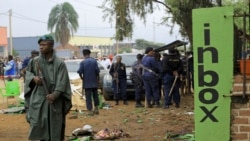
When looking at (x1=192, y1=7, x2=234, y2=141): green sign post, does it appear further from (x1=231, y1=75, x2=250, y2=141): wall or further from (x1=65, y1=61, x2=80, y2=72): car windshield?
(x1=65, y1=61, x2=80, y2=72): car windshield

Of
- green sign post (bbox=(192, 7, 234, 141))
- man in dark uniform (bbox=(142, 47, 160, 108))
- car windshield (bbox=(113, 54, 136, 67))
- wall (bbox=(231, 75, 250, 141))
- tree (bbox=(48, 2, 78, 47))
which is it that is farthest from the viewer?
tree (bbox=(48, 2, 78, 47))

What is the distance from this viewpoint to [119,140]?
7633 mm

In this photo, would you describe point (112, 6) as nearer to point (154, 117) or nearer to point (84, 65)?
point (84, 65)

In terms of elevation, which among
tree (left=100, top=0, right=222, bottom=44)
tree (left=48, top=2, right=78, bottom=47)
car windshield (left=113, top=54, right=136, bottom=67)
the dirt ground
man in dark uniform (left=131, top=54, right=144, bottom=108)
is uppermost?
tree (left=48, top=2, right=78, bottom=47)

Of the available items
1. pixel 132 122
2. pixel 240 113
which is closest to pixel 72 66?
pixel 132 122

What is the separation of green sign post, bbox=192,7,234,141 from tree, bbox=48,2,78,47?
63931mm

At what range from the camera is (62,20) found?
6738cm

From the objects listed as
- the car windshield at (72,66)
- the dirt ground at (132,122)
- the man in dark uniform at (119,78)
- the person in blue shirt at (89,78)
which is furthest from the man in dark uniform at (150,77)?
the car windshield at (72,66)

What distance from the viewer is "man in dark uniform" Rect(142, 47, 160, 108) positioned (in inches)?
488

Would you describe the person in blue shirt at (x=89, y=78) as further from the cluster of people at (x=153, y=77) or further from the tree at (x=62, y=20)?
the tree at (x=62, y=20)

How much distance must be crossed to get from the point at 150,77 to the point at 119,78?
1.40 meters

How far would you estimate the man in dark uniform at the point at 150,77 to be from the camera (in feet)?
40.7

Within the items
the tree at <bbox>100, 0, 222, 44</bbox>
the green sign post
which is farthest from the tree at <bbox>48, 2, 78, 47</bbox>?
the green sign post

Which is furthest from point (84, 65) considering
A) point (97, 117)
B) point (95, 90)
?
point (97, 117)
